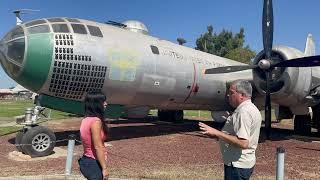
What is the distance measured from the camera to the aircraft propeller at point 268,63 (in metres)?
15.9

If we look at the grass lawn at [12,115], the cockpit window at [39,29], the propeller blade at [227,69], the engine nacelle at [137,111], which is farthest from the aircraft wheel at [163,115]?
the cockpit window at [39,29]

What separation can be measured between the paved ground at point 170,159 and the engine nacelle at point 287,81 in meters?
1.90

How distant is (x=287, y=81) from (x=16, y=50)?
10.7 metres

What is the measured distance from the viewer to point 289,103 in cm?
1748

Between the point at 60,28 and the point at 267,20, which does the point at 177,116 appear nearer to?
the point at 267,20

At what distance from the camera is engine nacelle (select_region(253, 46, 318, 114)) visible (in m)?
16.7

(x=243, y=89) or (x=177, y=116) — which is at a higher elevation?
(x=243, y=89)

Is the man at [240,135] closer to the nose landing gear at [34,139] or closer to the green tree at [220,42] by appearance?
the nose landing gear at [34,139]

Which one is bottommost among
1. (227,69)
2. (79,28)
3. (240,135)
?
(240,135)

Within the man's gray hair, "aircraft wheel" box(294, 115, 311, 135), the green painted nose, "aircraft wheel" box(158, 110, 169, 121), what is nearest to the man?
the man's gray hair

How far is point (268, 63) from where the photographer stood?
1653 cm

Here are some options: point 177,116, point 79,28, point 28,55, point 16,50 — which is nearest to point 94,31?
point 79,28

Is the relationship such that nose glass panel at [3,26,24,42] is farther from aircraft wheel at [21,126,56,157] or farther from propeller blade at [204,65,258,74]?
propeller blade at [204,65,258,74]

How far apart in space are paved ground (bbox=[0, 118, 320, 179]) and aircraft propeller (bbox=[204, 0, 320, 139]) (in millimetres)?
1740
